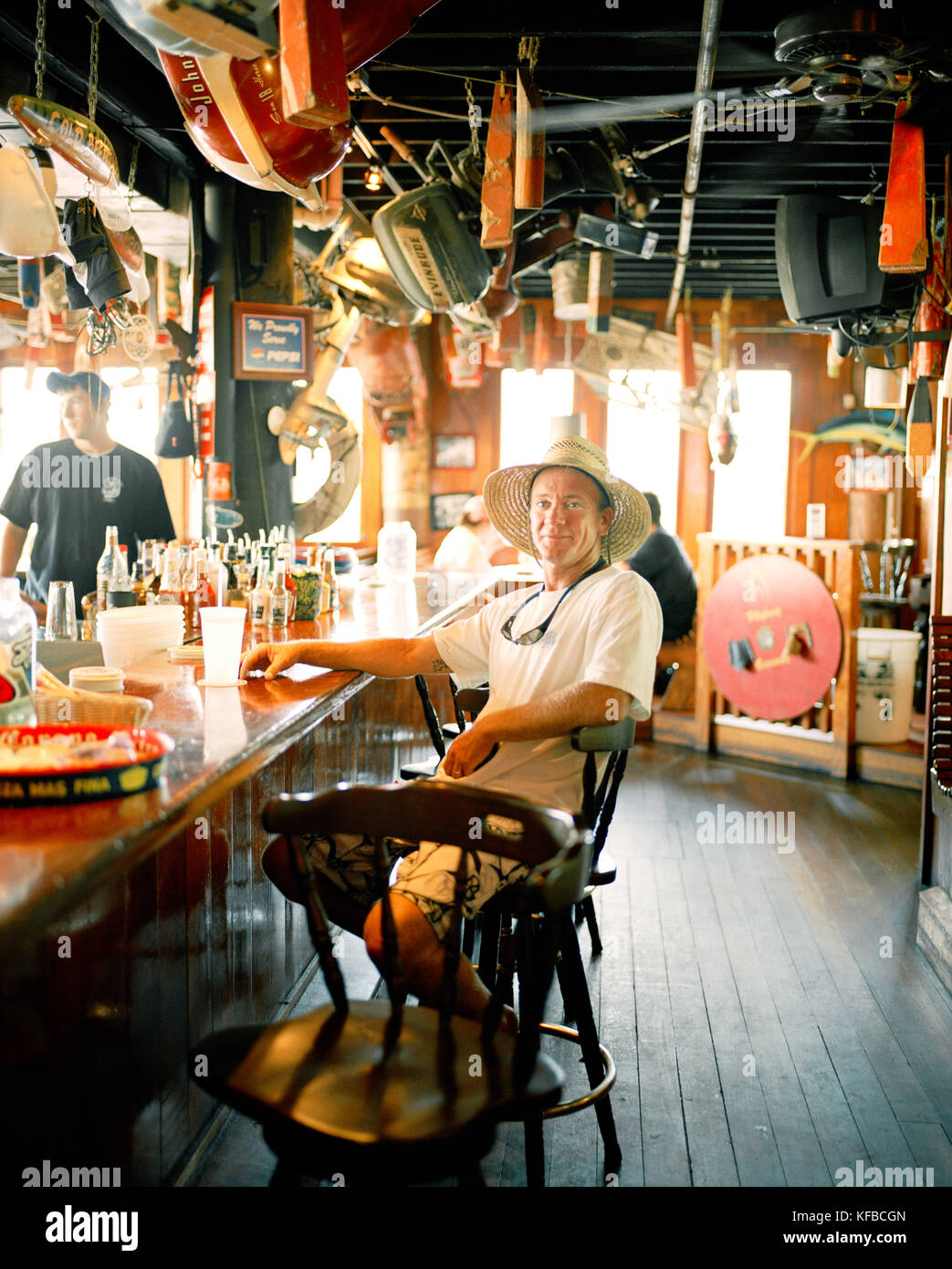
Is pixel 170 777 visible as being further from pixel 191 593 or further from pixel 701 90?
pixel 701 90

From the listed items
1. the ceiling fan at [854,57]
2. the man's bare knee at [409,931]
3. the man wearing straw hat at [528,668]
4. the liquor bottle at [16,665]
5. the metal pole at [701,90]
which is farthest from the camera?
the metal pole at [701,90]

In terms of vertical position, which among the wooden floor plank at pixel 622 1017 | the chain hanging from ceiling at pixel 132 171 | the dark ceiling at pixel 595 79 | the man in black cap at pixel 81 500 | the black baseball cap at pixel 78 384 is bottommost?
the wooden floor plank at pixel 622 1017

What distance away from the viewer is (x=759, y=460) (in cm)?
1070

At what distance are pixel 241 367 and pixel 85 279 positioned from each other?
1.34 meters

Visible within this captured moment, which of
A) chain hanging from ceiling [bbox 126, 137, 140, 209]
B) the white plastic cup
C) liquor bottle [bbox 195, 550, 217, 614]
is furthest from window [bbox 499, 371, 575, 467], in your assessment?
the white plastic cup

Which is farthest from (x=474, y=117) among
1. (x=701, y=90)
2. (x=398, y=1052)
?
(x=398, y=1052)

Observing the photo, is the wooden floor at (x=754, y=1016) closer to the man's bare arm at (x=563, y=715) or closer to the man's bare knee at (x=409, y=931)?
the man's bare knee at (x=409, y=931)

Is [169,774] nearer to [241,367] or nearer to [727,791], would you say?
[241,367]

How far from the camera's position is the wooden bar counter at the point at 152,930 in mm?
1364

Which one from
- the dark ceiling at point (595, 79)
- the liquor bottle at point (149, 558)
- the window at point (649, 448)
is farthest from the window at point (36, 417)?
the liquor bottle at point (149, 558)

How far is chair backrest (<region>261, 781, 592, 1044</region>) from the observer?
1.70 m

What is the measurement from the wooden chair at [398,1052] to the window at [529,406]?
9285 millimetres
